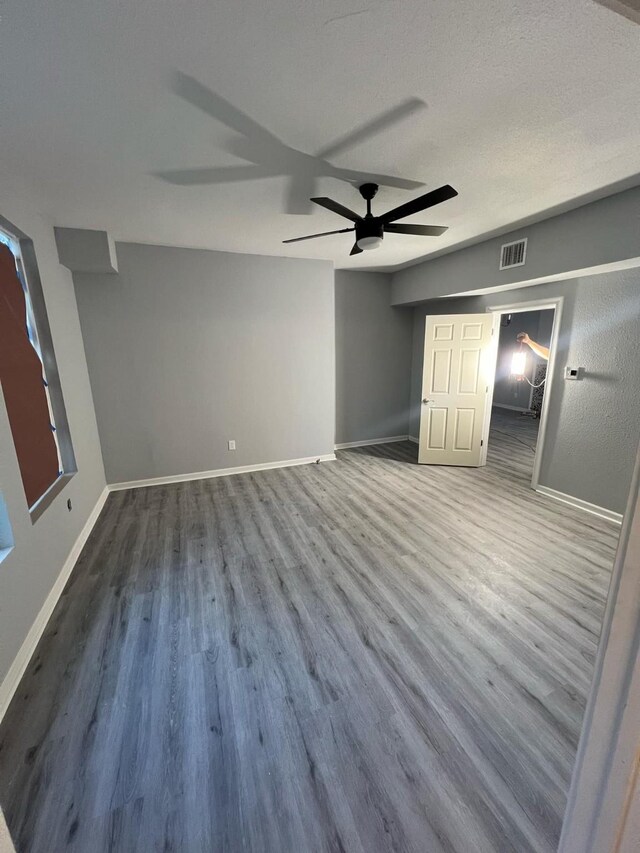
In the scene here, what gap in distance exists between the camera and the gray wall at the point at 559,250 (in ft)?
8.36

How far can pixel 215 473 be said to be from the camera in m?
4.31

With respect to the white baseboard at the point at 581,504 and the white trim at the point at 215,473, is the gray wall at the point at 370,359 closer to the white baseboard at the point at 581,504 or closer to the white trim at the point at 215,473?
the white trim at the point at 215,473

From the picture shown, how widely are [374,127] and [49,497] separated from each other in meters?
2.97

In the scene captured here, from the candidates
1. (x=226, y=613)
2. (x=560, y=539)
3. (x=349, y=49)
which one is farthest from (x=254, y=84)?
(x=560, y=539)

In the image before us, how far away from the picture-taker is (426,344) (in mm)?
4629

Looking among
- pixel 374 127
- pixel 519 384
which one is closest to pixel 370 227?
pixel 374 127

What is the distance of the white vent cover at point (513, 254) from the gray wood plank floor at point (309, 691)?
2.55 meters

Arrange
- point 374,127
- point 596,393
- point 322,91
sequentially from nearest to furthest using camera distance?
point 322,91, point 374,127, point 596,393

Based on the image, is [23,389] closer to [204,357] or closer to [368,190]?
[204,357]

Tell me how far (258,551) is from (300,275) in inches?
129

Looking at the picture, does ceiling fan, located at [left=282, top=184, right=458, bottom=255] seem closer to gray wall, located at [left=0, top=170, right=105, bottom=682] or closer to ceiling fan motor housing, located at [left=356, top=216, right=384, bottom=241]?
ceiling fan motor housing, located at [left=356, top=216, right=384, bottom=241]

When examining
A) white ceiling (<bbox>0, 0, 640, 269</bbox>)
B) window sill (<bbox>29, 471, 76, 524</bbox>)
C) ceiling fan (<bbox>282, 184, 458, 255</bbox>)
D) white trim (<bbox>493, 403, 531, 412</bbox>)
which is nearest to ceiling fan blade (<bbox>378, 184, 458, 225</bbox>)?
ceiling fan (<bbox>282, 184, 458, 255</bbox>)

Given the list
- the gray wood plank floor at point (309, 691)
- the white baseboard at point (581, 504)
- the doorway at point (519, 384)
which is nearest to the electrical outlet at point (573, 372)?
the white baseboard at point (581, 504)

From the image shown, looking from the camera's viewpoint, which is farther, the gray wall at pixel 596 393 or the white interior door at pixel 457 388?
the white interior door at pixel 457 388
